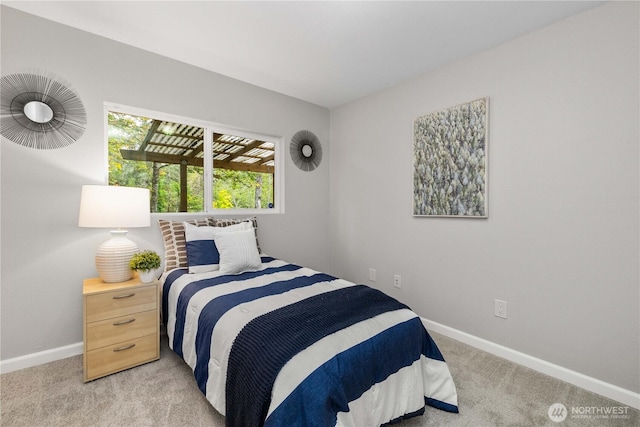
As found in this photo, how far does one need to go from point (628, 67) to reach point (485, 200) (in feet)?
3.55

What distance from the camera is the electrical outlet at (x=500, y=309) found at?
2.18 m

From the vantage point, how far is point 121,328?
1881mm

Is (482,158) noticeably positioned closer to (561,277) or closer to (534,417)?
(561,277)

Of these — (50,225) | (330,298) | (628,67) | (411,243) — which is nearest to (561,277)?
(411,243)

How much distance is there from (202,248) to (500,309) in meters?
2.40

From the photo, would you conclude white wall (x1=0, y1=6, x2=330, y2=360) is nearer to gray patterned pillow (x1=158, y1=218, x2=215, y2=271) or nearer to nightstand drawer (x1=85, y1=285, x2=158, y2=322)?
gray patterned pillow (x1=158, y1=218, x2=215, y2=271)

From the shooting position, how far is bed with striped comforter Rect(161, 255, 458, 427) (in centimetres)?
110

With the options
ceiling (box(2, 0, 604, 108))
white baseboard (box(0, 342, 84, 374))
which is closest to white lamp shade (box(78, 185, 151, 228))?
white baseboard (box(0, 342, 84, 374))

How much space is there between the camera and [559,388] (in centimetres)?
180

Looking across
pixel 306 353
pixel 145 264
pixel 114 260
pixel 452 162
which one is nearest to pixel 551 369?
pixel 452 162

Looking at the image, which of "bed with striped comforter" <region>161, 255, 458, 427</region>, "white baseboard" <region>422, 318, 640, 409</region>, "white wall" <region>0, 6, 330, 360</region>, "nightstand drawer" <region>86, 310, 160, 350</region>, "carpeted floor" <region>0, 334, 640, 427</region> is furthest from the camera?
"white wall" <region>0, 6, 330, 360</region>

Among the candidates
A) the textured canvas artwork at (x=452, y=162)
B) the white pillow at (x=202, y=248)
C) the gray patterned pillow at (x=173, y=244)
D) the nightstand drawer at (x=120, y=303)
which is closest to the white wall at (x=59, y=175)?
the gray patterned pillow at (x=173, y=244)

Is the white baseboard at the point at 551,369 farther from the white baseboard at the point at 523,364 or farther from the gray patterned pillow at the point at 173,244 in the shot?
the gray patterned pillow at the point at 173,244

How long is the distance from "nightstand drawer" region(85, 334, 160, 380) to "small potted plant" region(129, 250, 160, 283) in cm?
42
